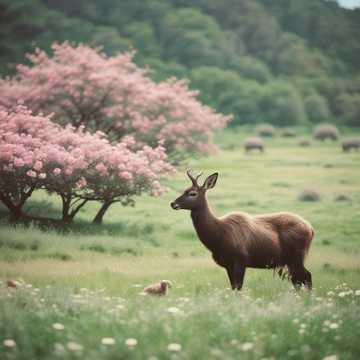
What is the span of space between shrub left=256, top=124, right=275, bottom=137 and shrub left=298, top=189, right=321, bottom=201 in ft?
33.4

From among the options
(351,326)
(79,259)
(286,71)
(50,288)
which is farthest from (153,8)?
(351,326)

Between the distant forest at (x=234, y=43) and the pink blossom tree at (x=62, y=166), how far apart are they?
14.4 ft

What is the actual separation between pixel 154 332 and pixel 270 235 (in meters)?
3.01

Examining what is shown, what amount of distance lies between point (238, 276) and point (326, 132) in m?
9.94

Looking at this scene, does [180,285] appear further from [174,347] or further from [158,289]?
[174,347]

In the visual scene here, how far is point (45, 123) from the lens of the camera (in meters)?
11.5

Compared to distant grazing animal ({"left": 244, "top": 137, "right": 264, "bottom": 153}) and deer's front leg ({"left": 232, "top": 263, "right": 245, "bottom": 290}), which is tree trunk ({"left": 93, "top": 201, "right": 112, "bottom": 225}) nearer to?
deer's front leg ({"left": 232, "top": 263, "right": 245, "bottom": 290})

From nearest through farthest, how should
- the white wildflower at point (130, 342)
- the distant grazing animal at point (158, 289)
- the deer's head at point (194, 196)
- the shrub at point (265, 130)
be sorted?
the white wildflower at point (130, 342) → the distant grazing animal at point (158, 289) → the deer's head at point (194, 196) → the shrub at point (265, 130)

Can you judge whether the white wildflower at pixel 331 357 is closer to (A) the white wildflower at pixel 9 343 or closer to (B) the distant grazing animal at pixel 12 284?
(A) the white wildflower at pixel 9 343

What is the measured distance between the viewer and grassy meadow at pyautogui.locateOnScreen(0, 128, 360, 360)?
204 inches

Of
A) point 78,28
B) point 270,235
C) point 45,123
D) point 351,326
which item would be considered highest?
point 78,28

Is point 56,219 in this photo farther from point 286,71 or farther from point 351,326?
point 286,71

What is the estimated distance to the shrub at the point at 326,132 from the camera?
1527 cm

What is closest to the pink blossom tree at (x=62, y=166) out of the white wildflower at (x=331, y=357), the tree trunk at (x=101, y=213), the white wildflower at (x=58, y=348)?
the tree trunk at (x=101, y=213)
